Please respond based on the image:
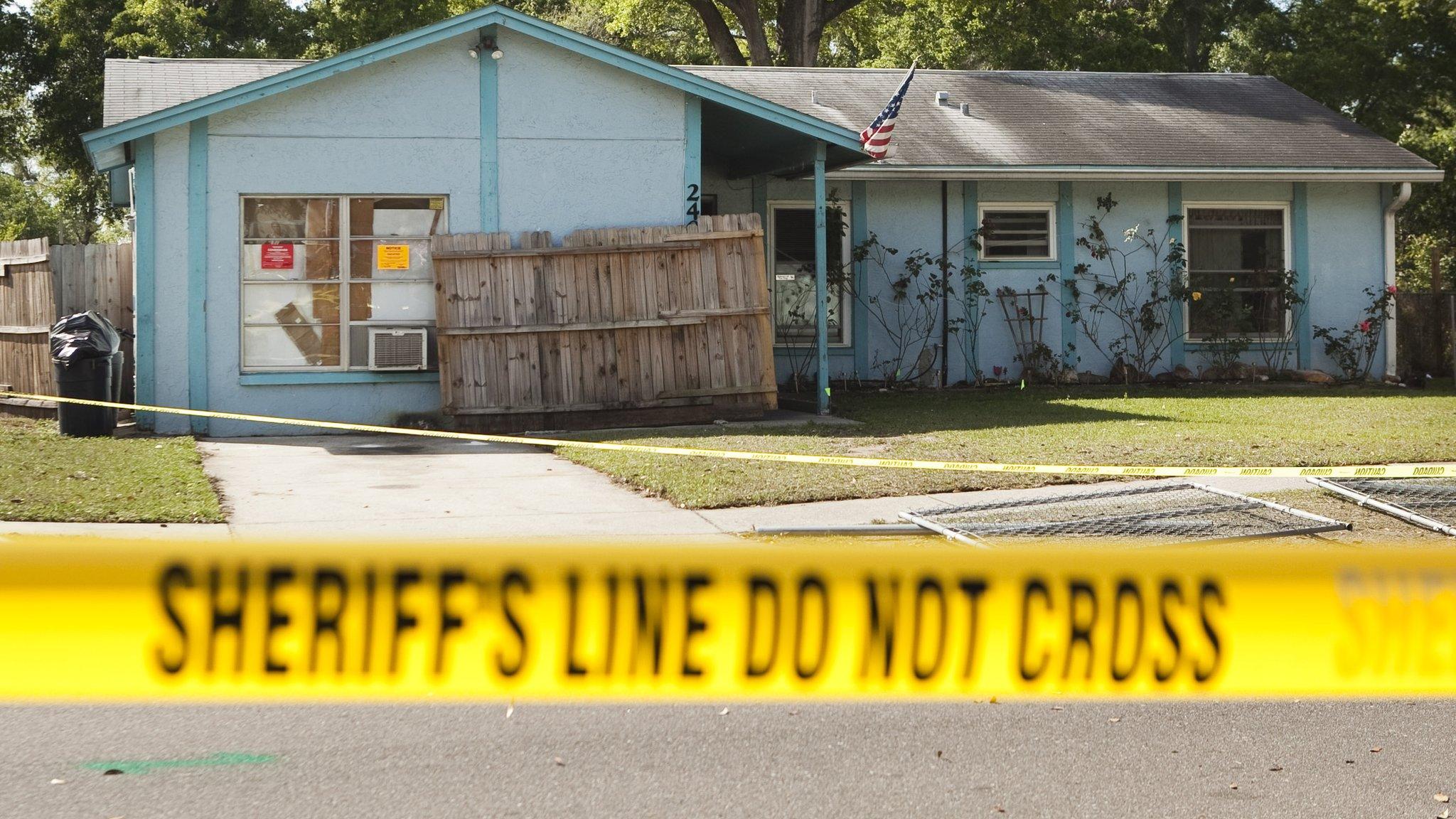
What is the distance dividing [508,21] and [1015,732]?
11.4 metres

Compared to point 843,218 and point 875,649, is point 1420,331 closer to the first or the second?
point 843,218

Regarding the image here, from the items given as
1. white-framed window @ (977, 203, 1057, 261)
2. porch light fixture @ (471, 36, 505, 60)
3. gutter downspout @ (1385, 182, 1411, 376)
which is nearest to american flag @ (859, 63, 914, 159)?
porch light fixture @ (471, 36, 505, 60)

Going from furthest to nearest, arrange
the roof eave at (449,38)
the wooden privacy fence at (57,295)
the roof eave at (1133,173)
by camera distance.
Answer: the roof eave at (1133,173)
the wooden privacy fence at (57,295)
the roof eave at (449,38)

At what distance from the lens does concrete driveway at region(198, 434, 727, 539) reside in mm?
8578

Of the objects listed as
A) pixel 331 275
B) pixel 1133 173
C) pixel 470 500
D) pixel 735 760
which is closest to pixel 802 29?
pixel 1133 173

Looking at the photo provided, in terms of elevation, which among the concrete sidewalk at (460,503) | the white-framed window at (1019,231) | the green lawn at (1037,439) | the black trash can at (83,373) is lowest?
the concrete sidewalk at (460,503)

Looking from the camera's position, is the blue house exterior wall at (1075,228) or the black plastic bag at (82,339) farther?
the blue house exterior wall at (1075,228)

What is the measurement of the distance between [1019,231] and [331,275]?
9.18 m

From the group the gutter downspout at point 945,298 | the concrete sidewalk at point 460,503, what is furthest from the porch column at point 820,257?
the concrete sidewalk at point 460,503

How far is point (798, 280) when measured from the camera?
19000 mm

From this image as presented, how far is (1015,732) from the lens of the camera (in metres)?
4.87

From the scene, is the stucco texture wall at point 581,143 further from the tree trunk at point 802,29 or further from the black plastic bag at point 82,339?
the tree trunk at point 802,29

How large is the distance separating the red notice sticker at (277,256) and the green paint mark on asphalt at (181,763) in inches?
421

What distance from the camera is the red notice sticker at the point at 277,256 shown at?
1454cm
